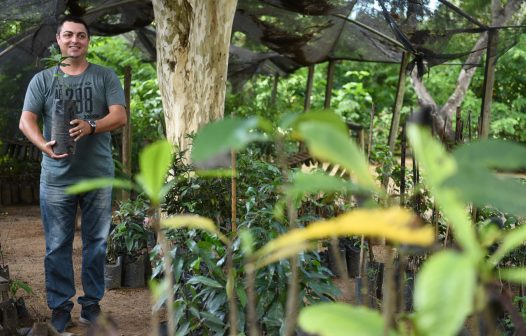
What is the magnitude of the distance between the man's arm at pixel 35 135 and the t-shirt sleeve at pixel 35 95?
3 centimetres

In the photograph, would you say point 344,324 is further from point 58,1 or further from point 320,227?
point 58,1

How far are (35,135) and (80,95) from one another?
295 mm

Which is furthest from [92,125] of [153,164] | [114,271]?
[153,164]

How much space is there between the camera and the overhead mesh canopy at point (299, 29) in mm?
5652

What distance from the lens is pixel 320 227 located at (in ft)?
1.87

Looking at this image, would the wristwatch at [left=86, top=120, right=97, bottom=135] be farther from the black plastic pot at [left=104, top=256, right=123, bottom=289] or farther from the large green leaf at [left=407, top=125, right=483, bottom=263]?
the large green leaf at [left=407, top=125, right=483, bottom=263]

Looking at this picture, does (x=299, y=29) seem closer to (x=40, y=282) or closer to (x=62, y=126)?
(x=40, y=282)

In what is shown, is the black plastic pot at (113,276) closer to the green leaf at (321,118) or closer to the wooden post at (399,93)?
the wooden post at (399,93)

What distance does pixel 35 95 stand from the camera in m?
3.64

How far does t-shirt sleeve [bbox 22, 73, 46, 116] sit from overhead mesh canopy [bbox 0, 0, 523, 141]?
2.21 m

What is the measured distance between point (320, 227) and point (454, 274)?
0.35 feet

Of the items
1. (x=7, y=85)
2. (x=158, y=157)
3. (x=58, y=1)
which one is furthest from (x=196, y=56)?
(x=158, y=157)

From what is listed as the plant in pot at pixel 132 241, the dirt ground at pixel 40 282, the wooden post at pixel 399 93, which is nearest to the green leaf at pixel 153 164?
the dirt ground at pixel 40 282

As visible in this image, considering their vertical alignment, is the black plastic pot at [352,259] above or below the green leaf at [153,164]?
below
